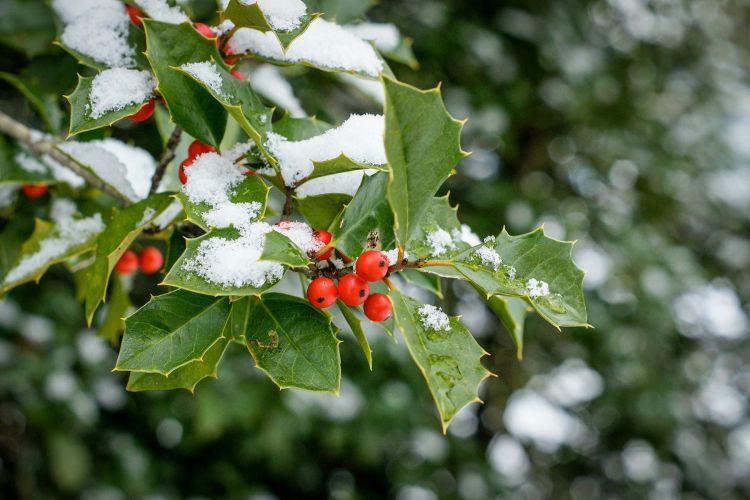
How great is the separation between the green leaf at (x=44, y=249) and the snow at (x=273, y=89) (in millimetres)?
472

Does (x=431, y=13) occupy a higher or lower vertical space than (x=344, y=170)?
lower

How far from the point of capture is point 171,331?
2.62 ft

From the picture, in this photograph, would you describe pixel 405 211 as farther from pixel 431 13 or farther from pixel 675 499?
pixel 675 499

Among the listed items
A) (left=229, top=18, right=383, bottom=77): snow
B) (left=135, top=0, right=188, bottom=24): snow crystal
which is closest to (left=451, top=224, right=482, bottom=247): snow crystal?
(left=229, top=18, right=383, bottom=77): snow

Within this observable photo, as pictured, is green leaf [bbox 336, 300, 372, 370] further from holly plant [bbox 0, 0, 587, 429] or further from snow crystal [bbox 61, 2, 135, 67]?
snow crystal [bbox 61, 2, 135, 67]

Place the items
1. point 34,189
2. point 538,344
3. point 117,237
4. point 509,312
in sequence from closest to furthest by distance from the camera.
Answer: point 117,237 < point 509,312 < point 34,189 < point 538,344

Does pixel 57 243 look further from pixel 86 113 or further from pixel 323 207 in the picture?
pixel 323 207

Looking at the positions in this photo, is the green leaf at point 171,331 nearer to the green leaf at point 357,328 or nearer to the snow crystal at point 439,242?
the green leaf at point 357,328

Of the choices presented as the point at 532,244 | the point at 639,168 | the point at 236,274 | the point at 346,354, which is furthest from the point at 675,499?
the point at 236,274

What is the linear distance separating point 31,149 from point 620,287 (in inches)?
81.3

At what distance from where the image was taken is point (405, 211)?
698 millimetres

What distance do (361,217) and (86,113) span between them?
1.24ft

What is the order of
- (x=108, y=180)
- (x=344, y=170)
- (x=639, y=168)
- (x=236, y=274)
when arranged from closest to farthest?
(x=236, y=274)
(x=344, y=170)
(x=108, y=180)
(x=639, y=168)

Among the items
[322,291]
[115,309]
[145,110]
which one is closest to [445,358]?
[322,291]
